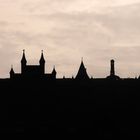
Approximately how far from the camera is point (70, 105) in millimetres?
126812

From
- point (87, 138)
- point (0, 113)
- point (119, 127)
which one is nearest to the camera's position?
point (87, 138)

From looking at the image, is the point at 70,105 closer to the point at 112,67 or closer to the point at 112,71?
the point at 112,67

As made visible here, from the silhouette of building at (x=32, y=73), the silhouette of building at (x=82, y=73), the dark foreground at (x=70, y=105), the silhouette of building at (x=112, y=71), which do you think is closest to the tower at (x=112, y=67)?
the silhouette of building at (x=112, y=71)

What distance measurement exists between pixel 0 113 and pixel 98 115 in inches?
558

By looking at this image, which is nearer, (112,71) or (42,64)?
(42,64)

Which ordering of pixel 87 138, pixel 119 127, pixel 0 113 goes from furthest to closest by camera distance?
pixel 0 113 < pixel 119 127 < pixel 87 138

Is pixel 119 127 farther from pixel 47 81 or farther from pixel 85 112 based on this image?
pixel 47 81

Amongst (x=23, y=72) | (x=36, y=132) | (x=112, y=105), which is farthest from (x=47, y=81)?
(x=36, y=132)

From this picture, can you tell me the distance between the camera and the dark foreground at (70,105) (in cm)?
11856

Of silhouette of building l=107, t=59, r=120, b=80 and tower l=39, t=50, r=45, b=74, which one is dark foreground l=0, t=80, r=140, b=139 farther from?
silhouette of building l=107, t=59, r=120, b=80

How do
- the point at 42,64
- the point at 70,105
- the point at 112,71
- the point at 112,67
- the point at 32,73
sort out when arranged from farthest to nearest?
the point at 112,71 < the point at 112,67 < the point at 42,64 < the point at 32,73 < the point at 70,105

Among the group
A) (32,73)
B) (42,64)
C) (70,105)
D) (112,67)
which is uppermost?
(42,64)

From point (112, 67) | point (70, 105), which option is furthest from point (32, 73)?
point (112, 67)

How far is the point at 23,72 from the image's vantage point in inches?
5217
